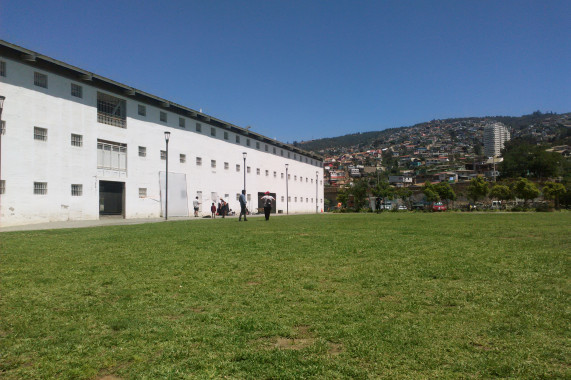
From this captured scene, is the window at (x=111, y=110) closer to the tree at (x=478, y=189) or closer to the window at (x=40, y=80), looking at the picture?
the window at (x=40, y=80)

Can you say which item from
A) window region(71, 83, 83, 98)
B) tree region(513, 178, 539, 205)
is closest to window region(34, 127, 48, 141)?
window region(71, 83, 83, 98)

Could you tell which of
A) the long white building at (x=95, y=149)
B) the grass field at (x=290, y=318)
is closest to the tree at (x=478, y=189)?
the long white building at (x=95, y=149)

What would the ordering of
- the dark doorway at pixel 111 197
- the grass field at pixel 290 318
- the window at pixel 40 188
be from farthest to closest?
the dark doorway at pixel 111 197 → the window at pixel 40 188 → the grass field at pixel 290 318

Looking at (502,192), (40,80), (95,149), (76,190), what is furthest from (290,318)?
(502,192)

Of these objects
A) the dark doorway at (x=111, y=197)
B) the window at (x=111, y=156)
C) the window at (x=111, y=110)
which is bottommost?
the dark doorway at (x=111, y=197)

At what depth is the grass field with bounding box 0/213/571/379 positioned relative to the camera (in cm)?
276

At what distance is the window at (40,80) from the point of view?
25.0 meters

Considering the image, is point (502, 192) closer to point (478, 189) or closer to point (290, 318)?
point (478, 189)

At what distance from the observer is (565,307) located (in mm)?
3898

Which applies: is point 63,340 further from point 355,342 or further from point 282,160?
point 282,160

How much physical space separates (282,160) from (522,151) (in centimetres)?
9611

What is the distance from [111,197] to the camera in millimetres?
31391

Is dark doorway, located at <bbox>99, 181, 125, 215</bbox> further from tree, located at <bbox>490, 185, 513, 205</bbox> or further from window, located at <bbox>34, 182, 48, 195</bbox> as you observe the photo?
tree, located at <bbox>490, 185, 513, 205</bbox>

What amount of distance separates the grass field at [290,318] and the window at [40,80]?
74.3ft
